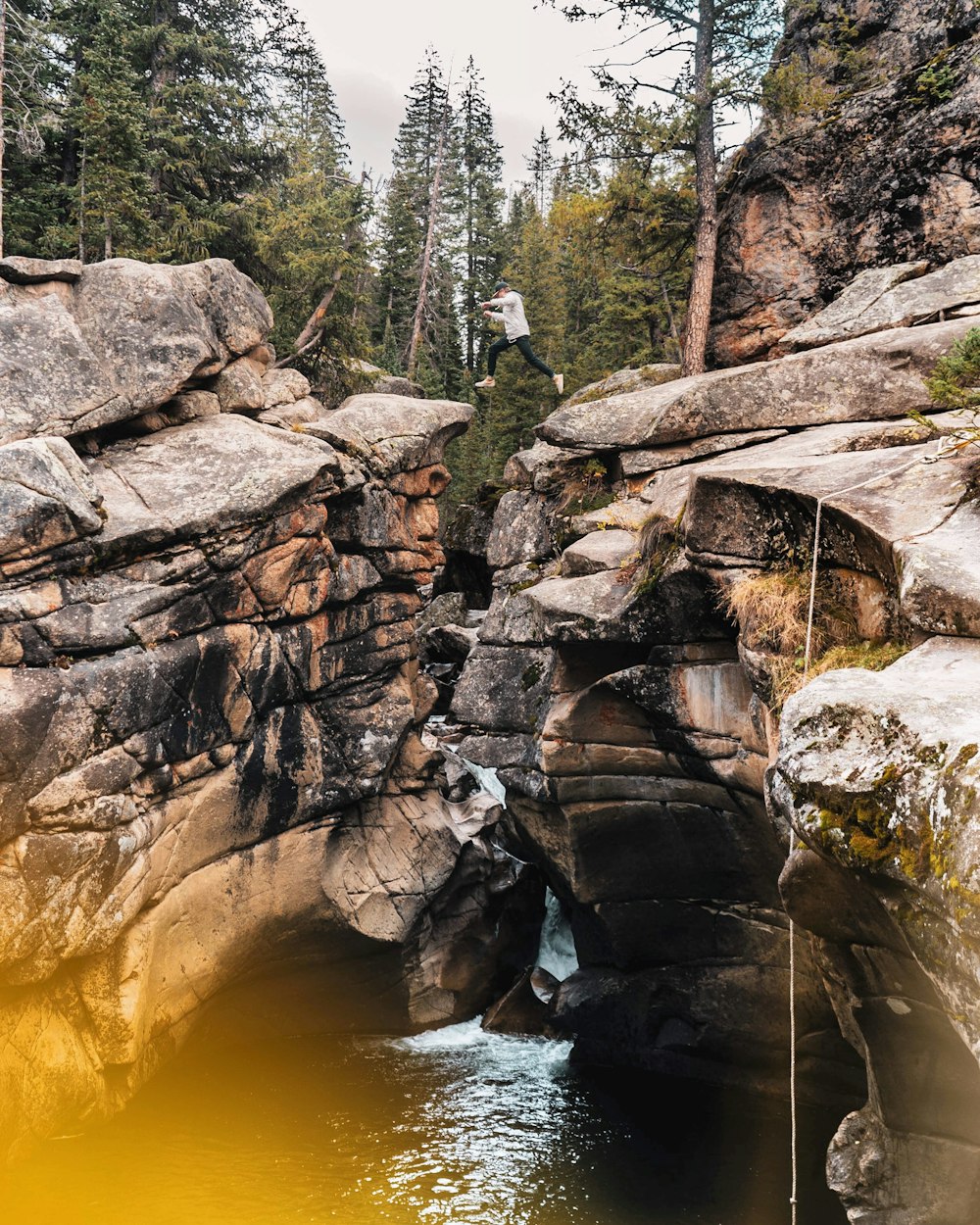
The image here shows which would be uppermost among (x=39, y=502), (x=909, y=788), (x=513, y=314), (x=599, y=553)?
(x=513, y=314)

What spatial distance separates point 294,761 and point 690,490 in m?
9.21

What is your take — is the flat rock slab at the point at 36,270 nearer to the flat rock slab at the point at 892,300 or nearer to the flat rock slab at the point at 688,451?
the flat rock slab at the point at 688,451

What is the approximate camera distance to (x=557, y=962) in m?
21.4

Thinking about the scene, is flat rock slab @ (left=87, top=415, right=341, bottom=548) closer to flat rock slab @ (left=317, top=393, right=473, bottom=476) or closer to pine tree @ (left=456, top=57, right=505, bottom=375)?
flat rock slab @ (left=317, top=393, right=473, bottom=476)

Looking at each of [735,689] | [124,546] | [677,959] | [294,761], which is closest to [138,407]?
[124,546]

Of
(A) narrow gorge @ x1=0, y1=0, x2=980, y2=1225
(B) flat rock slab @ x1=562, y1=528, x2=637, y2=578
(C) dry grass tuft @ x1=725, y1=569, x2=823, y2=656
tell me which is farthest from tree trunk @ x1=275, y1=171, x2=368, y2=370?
(C) dry grass tuft @ x1=725, y1=569, x2=823, y2=656

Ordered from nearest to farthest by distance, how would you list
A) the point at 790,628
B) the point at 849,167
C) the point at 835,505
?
the point at 835,505 → the point at 790,628 → the point at 849,167

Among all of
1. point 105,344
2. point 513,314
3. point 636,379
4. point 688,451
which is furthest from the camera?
point 636,379

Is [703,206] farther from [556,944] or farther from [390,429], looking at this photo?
[556,944]

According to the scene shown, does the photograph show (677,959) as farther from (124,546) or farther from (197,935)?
(124,546)

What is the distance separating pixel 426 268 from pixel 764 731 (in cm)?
3393

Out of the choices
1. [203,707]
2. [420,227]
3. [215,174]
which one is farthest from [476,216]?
[203,707]

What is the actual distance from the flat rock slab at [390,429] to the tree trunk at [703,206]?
19.8ft

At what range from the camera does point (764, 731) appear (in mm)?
13320
